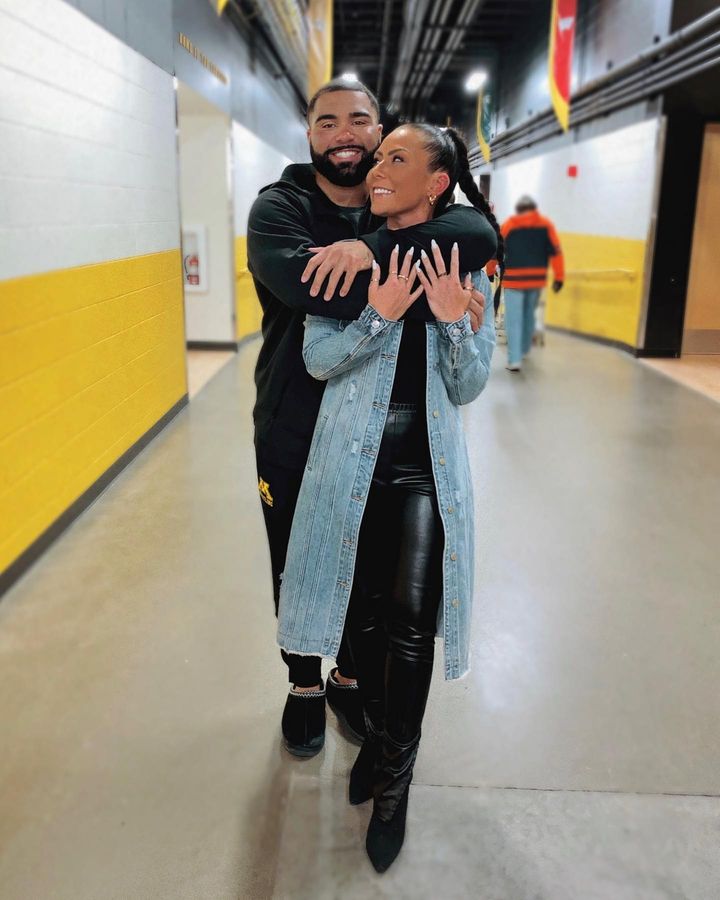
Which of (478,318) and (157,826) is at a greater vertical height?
(478,318)

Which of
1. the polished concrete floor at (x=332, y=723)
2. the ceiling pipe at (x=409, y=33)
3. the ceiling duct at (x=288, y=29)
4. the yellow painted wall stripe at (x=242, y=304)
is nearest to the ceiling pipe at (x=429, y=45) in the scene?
the ceiling pipe at (x=409, y=33)

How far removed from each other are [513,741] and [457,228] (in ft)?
4.40

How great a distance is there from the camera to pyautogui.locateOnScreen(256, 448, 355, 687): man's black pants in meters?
1.72

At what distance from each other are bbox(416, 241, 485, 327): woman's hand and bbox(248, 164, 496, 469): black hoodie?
0.09ft

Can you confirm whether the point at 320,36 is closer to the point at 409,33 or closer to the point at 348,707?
the point at 409,33

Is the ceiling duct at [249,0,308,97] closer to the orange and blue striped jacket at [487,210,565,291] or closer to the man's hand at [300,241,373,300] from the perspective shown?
the orange and blue striped jacket at [487,210,565,291]

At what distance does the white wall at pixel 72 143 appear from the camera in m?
2.84

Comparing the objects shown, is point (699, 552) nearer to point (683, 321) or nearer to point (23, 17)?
point (23, 17)

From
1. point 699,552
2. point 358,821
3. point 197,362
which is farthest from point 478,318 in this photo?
point 197,362

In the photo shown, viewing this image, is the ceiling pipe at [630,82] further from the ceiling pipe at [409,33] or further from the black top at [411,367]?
the black top at [411,367]

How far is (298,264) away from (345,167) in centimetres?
31

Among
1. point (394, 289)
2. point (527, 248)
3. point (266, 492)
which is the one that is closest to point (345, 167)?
point (394, 289)

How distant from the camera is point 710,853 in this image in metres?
1.67

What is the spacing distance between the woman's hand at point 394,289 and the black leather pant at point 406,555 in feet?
0.71
